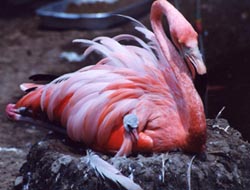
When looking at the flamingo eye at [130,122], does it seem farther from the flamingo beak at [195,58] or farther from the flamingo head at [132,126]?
the flamingo beak at [195,58]

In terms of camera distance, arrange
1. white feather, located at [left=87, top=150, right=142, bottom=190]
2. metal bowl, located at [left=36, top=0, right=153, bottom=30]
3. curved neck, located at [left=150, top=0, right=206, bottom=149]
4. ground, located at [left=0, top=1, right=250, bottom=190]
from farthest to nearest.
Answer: metal bowl, located at [left=36, top=0, right=153, bottom=30] < ground, located at [left=0, top=1, right=250, bottom=190] < curved neck, located at [left=150, top=0, right=206, bottom=149] < white feather, located at [left=87, top=150, right=142, bottom=190]

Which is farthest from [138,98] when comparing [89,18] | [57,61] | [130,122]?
[89,18]

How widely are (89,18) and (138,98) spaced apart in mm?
3326

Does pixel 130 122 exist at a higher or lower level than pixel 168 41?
lower

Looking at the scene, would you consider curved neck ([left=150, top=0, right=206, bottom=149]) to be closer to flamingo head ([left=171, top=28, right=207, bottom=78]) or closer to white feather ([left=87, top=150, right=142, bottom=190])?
flamingo head ([left=171, top=28, right=207, bottom=78])

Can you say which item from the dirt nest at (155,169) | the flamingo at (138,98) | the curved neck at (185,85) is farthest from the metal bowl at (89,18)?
the dirt nest at (155,169)

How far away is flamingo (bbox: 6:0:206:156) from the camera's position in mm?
2256

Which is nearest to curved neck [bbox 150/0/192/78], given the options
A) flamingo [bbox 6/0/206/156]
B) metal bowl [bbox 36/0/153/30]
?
flamingo [bbox 6/0/206/156]

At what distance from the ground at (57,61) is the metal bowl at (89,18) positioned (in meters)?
0.08

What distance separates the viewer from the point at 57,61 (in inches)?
194

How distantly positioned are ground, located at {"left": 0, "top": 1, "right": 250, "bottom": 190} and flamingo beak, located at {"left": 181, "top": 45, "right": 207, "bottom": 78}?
831mm

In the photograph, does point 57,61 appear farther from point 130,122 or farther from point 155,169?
point 155,169

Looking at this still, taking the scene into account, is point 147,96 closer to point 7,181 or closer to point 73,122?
point 73,122

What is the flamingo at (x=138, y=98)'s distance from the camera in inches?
88.8
